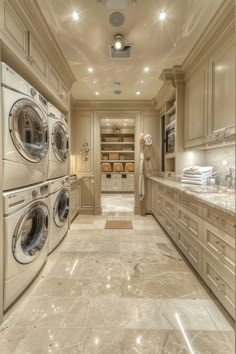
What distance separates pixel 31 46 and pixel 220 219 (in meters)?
2.34

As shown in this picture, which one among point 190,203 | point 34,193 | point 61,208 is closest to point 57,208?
point 61,208

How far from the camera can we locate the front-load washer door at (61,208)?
8.82ft

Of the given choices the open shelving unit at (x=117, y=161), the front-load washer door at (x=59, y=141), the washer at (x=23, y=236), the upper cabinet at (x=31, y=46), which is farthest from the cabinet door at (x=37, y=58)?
the open shelving unit at (x=117, y=161)

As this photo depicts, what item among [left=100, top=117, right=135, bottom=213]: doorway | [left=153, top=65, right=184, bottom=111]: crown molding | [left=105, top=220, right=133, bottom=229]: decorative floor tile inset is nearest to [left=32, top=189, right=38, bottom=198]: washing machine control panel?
[left=105, top=220, right=133, bottom=229]: decorative floor tile inset

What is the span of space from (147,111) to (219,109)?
267 centimetres

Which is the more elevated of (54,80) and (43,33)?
(43,33)

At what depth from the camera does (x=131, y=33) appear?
2240mm

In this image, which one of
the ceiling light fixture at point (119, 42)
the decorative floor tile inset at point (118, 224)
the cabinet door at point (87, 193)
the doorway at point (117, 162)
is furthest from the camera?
the doorway at point (117, 162)

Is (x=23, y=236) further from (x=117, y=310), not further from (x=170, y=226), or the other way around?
(x=170, y=226)

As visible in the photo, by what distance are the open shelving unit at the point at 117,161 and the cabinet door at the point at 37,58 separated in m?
5.59

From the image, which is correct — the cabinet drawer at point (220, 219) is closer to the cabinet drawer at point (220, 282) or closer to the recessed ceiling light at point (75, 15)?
the cabinet drawer at point (220, 282)

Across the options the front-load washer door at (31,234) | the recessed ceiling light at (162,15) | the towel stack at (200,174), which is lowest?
the front-load washer door at (31,234)

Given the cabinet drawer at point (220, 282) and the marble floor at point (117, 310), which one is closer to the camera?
the marble floor at point (117, 310)

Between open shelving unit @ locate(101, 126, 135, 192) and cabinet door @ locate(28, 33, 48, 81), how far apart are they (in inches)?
220
